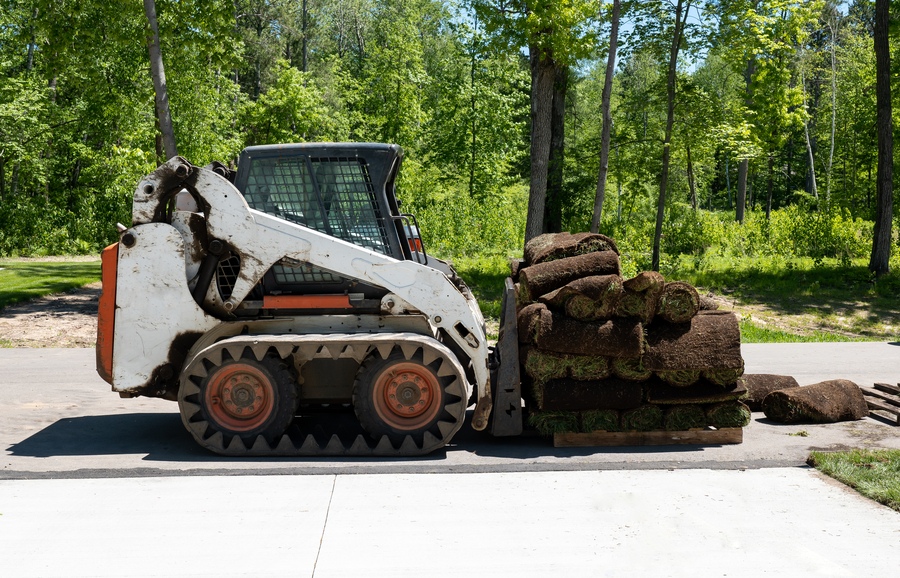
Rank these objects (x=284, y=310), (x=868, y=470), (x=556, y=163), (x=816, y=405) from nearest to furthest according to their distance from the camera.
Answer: (x=868, y=470), (x=284, y=310), (x=816, y=405), (x=556, y=163)

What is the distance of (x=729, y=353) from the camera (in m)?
6.30

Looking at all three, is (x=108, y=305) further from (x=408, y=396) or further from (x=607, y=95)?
(x=607, y=95)

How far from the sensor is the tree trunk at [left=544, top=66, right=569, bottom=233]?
56.4 ft

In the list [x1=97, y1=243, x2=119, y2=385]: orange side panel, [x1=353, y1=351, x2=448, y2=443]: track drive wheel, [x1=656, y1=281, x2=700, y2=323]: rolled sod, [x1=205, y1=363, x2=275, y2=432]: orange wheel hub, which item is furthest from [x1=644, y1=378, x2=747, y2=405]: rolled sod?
[x1=97, y1=243, x2=119, y2=385]: orange side panel

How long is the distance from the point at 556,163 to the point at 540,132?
150cm

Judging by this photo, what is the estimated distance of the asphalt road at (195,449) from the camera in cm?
579

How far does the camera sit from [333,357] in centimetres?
618

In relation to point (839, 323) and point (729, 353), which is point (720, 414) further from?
point (839, 323)

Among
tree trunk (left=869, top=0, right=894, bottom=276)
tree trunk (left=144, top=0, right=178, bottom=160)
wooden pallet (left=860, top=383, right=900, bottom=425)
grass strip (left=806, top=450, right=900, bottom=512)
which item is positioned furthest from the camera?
tree trunk (left=869, top=0, right=894, bottom=276)

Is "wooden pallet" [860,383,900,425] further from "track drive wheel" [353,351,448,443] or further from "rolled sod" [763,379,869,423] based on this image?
"track drive wheel" [353,351,448,443]

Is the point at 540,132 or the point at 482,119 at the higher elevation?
the point at 482,119

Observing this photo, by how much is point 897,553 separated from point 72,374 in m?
9.62

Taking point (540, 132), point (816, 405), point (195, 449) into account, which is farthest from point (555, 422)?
point (540, 132)

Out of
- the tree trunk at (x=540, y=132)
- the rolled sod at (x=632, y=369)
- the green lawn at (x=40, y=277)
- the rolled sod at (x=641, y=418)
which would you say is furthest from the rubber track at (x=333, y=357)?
the tree trunk at (x=540, y=132)
